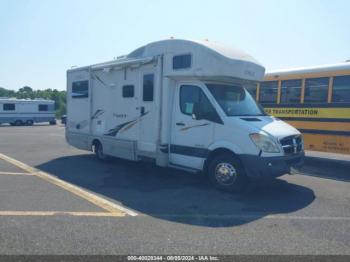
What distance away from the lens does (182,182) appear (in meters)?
8.61

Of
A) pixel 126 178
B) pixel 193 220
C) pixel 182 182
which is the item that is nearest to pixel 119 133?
pixel 126 178

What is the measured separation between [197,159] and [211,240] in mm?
3458

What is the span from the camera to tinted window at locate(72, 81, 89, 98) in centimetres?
1177

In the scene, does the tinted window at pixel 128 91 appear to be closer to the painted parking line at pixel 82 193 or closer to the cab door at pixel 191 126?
the cab door at pixel 191 126

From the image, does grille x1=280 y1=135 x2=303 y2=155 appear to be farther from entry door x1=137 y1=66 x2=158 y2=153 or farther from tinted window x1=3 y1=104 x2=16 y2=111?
tinted window x1=3 y1=104 x2=16 y2=111

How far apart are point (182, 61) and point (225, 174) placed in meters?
2.78

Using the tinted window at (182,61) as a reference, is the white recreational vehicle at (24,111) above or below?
below

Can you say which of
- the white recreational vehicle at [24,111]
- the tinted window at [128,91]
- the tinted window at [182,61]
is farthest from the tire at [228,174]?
the white recreational vehicle at [24,111]

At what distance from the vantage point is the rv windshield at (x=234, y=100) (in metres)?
7.94

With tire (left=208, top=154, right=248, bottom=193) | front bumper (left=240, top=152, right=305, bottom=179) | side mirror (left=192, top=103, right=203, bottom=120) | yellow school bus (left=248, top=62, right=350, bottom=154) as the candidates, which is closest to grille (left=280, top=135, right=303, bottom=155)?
front bumper (left=240, top=152, right=305, bottom=179)

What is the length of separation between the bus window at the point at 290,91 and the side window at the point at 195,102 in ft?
16.4

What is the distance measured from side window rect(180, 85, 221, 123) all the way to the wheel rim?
97cm

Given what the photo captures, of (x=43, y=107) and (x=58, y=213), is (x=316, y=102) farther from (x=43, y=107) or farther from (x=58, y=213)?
(x=43, y=107)

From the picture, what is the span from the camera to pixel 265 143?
23.5ft
